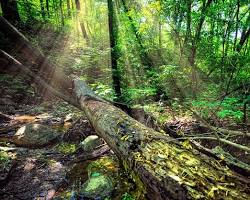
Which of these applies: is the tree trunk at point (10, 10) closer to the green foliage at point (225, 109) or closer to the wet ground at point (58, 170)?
the wet ground at point (58, 170)

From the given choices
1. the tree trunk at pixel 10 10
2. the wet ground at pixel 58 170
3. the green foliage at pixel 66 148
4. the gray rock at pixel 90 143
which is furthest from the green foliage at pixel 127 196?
the tree trunk at pixel 10 10

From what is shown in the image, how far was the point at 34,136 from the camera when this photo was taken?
612 centimetres

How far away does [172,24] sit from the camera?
8.80 meters

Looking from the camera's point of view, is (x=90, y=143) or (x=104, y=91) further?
(x=104, y=91)

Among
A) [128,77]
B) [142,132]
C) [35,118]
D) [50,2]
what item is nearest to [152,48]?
[128,77]

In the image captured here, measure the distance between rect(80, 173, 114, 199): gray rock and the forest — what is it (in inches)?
0.7

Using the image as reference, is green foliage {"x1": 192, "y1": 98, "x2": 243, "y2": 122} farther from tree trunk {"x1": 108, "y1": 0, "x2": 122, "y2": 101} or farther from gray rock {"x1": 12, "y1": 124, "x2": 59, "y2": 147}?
gray rock {"x1": 12, "y1": 124, "x2": 59, "y2": 147}

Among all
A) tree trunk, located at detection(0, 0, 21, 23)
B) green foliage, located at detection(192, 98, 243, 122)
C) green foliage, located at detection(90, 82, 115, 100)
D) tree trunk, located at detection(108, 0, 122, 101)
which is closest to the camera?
green foliage, located at detection(192, 98, 243, 122)

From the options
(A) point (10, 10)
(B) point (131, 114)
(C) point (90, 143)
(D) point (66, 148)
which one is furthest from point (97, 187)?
(A) point (10, 10)

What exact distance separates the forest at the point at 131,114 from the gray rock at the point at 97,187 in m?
0.02

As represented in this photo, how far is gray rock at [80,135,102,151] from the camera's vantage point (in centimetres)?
564

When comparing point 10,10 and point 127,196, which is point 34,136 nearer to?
point 127,196

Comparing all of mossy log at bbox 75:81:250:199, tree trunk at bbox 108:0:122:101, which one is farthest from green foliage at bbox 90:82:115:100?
mossy log at bbox 75:81:250:199

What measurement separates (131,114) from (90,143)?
167cm
